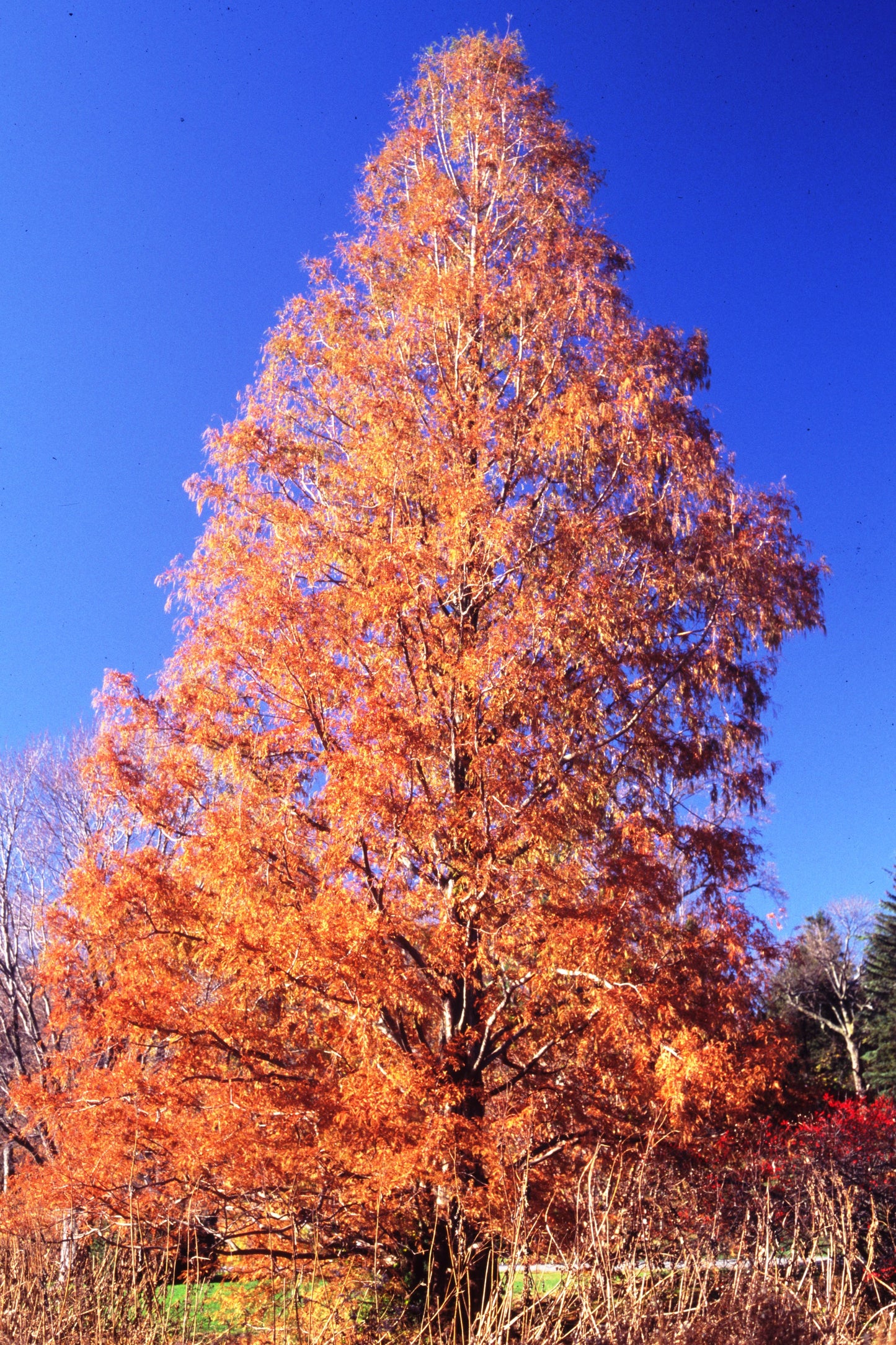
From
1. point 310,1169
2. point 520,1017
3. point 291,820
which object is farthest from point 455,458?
point 310,1169

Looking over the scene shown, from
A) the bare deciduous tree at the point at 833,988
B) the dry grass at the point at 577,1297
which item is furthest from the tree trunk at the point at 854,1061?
the dry grass at the point at 577,1297

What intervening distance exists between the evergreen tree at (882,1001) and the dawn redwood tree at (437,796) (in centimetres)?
1941

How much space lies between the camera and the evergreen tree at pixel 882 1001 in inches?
985

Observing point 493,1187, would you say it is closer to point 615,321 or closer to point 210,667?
point 210,667

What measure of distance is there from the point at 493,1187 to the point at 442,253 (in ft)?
28.7

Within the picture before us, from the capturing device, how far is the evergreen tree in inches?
985

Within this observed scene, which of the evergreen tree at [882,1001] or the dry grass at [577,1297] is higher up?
the evergreen tree at [882,1001]

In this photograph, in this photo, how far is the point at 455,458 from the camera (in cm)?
852

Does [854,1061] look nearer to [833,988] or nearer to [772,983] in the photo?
[833,988]

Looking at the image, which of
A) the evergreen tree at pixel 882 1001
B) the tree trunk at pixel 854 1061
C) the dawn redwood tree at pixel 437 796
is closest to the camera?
the dawn redwood tree at pixel 437 796

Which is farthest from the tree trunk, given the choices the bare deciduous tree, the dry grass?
the dry grass

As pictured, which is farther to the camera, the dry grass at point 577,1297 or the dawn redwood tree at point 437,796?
the dawn redwood tree at point 437,796

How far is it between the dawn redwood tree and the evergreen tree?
19.4 m

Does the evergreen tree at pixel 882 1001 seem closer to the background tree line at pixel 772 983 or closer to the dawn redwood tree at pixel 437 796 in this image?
the background tree line at pixel 772 983
